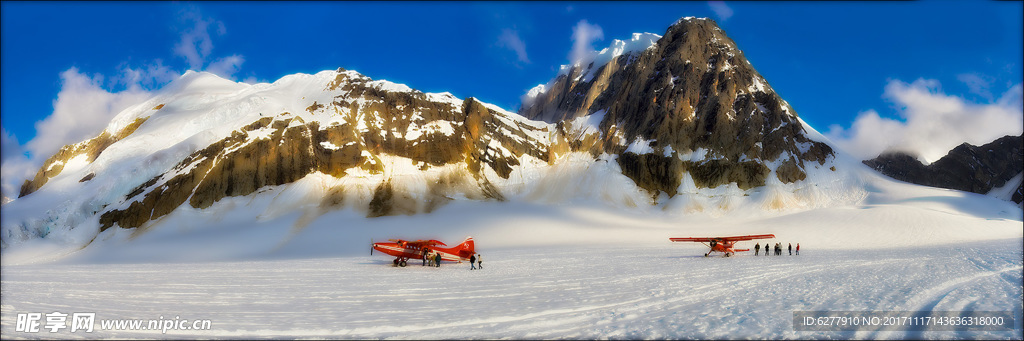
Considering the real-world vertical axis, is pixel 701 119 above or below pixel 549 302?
above

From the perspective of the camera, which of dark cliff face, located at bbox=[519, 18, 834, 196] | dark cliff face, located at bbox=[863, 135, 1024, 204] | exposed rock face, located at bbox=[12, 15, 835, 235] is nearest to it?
exposed rock face, located at bbox=[12, 15, 835, 235]

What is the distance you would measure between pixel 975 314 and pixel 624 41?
154516 mm

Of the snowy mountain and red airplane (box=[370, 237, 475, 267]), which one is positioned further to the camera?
the snowy mountain

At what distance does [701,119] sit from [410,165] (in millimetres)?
66514

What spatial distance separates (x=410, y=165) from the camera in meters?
99.8

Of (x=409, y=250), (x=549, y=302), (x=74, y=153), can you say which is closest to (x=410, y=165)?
(x=409, y=250)

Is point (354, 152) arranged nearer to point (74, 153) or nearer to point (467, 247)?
point (74, 153)

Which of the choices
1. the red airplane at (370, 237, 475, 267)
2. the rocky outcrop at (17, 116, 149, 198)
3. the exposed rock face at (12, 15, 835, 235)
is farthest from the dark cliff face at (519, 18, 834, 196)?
the rocky outcrop at (17, 116, 149, 198)

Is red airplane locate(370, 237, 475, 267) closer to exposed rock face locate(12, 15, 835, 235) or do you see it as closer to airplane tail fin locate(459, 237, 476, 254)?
airplane tail fin locate(459, 237, 476, 254)

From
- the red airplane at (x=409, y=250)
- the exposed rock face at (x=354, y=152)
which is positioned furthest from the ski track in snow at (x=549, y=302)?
the exposed rock face at (x=354, y=152)

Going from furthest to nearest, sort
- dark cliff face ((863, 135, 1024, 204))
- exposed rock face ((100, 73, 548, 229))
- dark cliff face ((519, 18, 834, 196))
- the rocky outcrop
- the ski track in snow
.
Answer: dark cliff face ((519, 18, 834, 196))
the rocky outcrop
dark cliff face ((863, 135, 1024, 204))
exposed rock face ((100, 73, 548, 229))
the ski track in snow

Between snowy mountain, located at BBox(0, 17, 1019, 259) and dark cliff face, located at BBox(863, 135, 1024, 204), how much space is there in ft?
30.5

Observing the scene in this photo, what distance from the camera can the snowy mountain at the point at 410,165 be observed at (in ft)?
261

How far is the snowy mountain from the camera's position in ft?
261
